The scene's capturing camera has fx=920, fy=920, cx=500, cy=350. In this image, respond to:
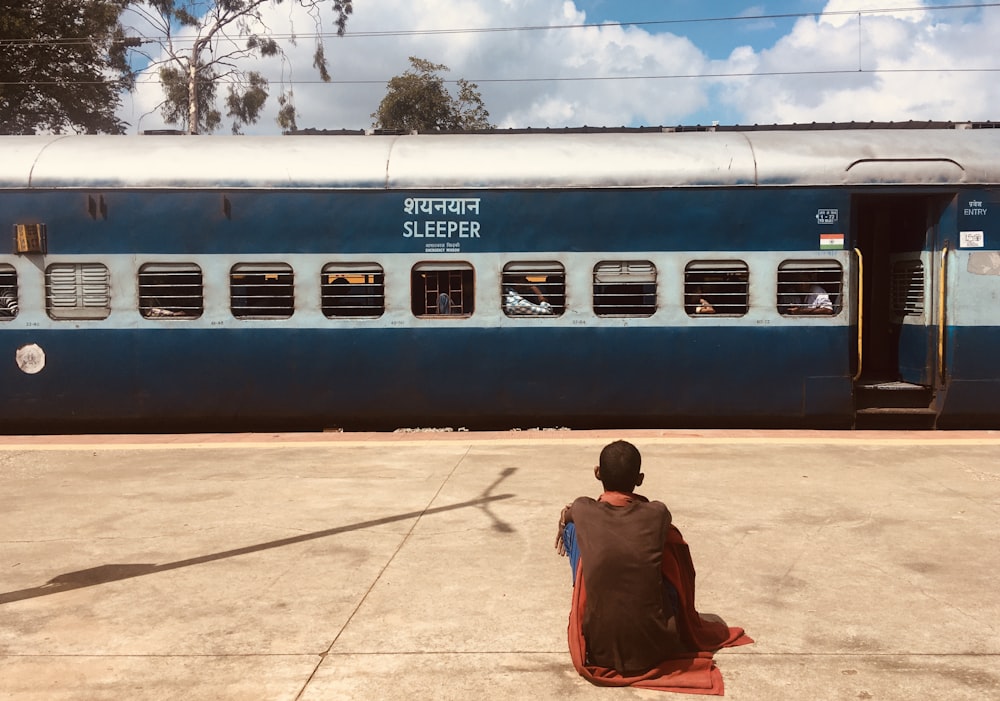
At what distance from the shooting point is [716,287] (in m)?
10.6

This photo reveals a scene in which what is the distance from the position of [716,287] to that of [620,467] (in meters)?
7.02

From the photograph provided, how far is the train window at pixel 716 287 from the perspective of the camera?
34.8 ft

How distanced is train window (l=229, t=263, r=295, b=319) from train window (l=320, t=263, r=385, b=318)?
429 mm

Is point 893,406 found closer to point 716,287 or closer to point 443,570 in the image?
point 716,287

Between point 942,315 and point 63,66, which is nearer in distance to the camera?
point 942,315

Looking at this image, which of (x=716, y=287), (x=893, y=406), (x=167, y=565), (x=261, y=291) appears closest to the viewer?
(x=167, y=565)

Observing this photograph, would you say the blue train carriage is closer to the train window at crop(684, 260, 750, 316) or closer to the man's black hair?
the train window at crop(684, 260, 750, 316)

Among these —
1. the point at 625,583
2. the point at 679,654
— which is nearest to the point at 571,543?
the point at 625,583

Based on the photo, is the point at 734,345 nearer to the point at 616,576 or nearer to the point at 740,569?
the point at 740,569

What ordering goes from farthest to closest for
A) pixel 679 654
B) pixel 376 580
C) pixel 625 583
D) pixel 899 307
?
pixel 899 307 < pixel 376 580 < pixel 679 654 < pixel 625 583

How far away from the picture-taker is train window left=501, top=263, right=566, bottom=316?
1066 centimetres

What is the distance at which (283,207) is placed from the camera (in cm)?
1068

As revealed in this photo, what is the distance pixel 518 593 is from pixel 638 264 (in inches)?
242

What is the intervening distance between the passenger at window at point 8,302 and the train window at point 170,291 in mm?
1489
